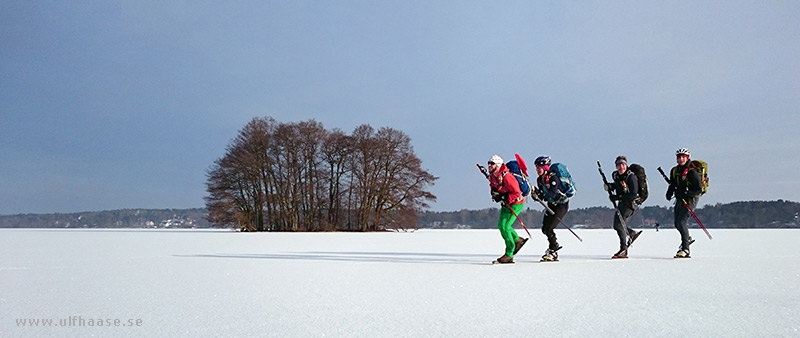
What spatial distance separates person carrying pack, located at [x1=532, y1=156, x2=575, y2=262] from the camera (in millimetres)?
10711

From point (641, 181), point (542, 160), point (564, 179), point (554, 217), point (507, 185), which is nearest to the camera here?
point (507, 185)

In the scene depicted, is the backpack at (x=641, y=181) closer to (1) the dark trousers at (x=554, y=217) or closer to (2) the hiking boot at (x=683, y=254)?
(2) the hiking boot at (x=683, y=254)

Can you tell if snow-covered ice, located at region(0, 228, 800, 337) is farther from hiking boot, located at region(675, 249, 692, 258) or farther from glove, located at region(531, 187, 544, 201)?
glove, located at region(531, 187, 544, 201)

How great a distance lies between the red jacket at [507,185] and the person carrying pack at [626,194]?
263 centimetres

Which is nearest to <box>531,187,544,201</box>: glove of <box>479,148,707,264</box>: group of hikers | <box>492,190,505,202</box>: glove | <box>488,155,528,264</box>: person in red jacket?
<box>479,148,707,264</box>: group of hikers

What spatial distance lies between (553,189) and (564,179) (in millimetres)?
281

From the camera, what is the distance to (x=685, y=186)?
11.5 meters

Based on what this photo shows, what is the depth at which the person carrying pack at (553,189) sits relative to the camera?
10711mm

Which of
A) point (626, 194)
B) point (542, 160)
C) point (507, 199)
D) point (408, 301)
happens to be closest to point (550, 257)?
point (507, 199)

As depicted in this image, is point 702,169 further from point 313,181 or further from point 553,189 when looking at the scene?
point 313,181

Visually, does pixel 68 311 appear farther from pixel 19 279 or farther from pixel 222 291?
pixel 19 279

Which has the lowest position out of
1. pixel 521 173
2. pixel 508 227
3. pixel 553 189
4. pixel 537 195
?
pixel 508 227

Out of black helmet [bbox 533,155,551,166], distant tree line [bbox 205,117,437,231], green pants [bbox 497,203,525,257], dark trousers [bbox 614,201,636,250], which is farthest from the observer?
distant tree line [bbox 205,117,437,231]

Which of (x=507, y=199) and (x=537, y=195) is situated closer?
(x=507, y=199)
